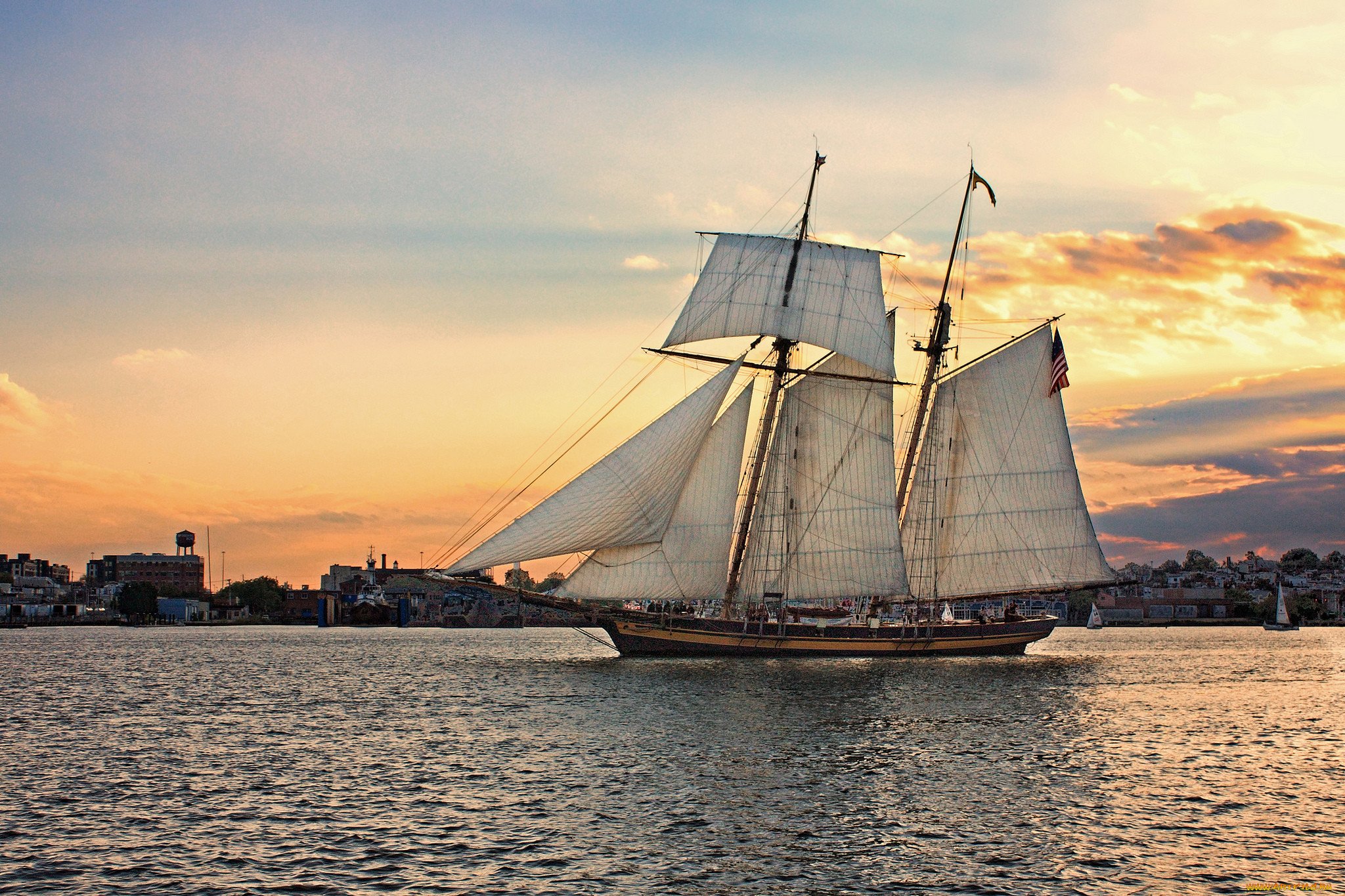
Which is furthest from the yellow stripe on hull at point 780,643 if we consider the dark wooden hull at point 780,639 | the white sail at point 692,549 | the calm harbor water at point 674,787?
the calm harbor water at point 674,787

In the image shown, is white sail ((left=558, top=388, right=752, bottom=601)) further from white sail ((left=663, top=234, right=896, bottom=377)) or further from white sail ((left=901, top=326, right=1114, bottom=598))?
white sail ((left=901, top=326, right=1114, bottom=598))

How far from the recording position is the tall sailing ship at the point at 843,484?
84125 mm

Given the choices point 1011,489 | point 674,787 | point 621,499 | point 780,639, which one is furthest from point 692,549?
point 674,787

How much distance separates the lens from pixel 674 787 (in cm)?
3609

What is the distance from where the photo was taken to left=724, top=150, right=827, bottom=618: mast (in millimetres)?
84875

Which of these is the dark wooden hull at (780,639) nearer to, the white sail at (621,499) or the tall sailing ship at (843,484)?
the tall sailing ship at (843,484)

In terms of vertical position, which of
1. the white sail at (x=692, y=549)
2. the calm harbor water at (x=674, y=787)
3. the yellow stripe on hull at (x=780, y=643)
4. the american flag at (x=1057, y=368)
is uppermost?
the american flag at (x=1057, y=368)

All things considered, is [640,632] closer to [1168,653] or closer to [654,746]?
[654,746]

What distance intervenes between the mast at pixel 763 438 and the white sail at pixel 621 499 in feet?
26.3

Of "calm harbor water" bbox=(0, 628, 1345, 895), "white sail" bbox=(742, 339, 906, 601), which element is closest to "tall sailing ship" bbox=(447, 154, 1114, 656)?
"white sail" bbox=(742, 339, 906, 601)

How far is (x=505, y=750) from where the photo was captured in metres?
43.3

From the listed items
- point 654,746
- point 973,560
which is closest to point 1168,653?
point 973,560

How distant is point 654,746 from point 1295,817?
20.5 meters

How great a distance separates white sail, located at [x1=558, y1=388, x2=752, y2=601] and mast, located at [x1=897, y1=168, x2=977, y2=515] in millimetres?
16843
